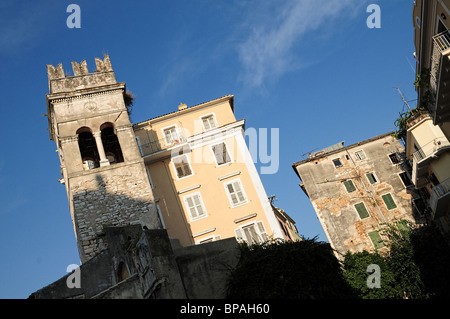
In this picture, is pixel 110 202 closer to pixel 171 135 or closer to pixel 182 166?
pixel 182 166

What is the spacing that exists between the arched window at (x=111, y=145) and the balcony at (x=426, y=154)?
1936cm

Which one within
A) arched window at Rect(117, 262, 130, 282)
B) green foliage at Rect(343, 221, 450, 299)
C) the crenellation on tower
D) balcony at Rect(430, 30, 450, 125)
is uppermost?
the crenellation on tower

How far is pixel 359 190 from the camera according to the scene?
121ft

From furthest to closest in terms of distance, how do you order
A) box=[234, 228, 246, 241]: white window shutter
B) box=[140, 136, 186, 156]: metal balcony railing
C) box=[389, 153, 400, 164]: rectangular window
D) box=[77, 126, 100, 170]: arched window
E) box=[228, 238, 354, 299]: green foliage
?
box=[389, 153, 400, 164]: rectangular window
box=[140, 136, 186, 156]: metal balcony railing
box=[77, 126, 100, 170]: arched window
box=[234, 228, 246, 241]: white window shutter
box=[228, 238, 354, 299]: green foliage

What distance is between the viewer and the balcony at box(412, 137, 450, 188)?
2688 cm

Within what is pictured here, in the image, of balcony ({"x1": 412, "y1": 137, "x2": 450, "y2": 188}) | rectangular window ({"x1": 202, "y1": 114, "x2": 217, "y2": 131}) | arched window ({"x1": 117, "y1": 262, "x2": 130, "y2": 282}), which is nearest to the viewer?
arched window ({"x1": 117, "y1": 262, "x2": 130, "y2": 282})

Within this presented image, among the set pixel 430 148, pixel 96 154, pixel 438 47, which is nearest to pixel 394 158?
pixel 430 148

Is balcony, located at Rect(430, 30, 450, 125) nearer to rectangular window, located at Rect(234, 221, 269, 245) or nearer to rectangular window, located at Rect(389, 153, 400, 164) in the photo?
rectangular window, located at Rect(234, 221, 269, 245)

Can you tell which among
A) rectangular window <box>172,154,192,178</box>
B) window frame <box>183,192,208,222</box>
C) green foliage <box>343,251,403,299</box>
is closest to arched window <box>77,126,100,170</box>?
rectangular window <box>172,154,192,178</box>

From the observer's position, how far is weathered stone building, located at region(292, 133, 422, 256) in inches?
1390

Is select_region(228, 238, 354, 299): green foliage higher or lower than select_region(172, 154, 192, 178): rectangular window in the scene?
lower

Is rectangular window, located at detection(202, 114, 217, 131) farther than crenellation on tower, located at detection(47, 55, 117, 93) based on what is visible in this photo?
Yes

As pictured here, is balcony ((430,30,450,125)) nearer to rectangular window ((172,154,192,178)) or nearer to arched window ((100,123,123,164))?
rectangular window ((172,154,192,178))
